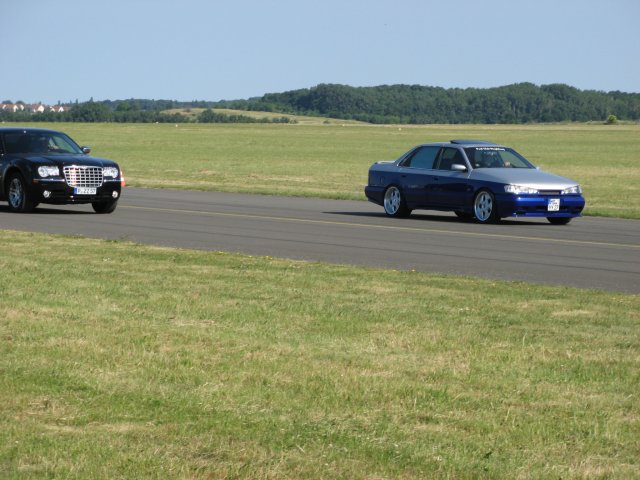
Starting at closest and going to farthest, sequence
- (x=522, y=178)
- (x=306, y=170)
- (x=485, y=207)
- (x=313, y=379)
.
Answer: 1. (x=313, y=379)
2. (x=522, y=178)
3. (x=485, y=207)
4. (x=306, y=170)

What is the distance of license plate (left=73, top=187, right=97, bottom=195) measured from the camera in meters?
22.7

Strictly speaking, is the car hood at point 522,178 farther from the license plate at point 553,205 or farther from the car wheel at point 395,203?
the car wheel at point 395,203

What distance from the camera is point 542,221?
77.0ft

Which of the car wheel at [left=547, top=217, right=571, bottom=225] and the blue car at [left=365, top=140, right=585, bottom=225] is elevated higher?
the blue car at [left=365, top=140, right=585, bottom=225]

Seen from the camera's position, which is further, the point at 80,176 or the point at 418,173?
the point at 418,173

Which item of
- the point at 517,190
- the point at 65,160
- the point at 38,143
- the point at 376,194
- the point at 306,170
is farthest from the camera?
the point at 306,170

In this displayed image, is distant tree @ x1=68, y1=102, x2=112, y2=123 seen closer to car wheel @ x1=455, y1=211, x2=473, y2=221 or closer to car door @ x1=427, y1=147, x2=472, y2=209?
car wheel @ x1=455, y1=211, x2=473, y2=221

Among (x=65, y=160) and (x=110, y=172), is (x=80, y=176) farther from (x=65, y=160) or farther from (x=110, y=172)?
(x=110, y=172)

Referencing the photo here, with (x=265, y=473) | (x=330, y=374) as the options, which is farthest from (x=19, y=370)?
(x=265, y=473)

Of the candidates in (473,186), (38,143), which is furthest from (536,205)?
(38,143)

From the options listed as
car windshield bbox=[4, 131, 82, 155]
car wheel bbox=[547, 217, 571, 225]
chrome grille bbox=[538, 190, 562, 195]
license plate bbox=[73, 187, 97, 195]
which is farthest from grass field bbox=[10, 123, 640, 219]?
license plate bbox=[73, 187, 97, 195]

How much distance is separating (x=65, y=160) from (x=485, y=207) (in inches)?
293

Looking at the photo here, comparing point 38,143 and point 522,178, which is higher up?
point 38,143

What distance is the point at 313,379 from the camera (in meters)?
7.63
